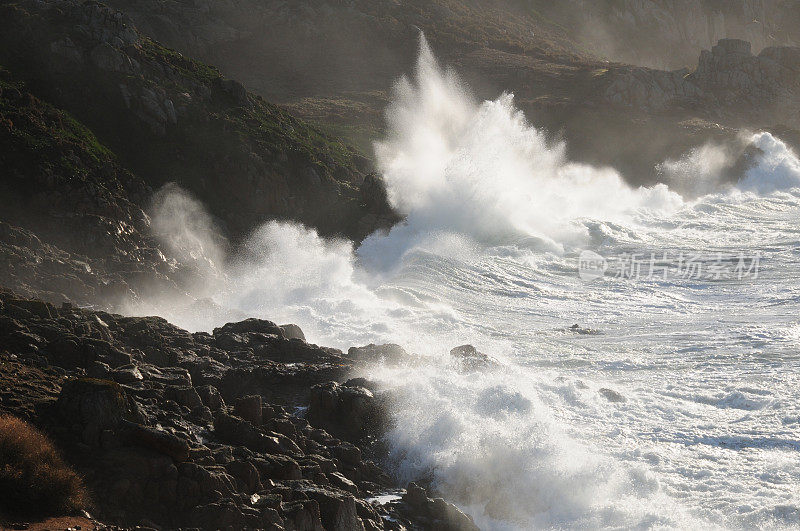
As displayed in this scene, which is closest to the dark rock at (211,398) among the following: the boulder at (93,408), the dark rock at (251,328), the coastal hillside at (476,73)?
the boulder at (93,408)

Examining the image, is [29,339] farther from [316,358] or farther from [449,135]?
[449,135]

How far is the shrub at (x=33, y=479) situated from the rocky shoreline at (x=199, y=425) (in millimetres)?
419

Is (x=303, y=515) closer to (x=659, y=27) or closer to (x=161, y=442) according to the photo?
(x=161, y=442)

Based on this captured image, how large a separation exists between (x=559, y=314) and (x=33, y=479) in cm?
2328

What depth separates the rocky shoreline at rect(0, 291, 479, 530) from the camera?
42.5ft

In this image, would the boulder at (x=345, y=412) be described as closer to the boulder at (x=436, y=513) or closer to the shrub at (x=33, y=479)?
the boulder at (x=436, y=513)

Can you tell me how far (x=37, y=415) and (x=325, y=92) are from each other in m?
55.9

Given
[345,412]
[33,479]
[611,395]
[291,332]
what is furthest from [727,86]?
[33,479]

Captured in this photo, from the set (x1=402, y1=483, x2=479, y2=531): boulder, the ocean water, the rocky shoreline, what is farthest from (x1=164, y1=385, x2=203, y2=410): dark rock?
(x1=402, y1=483, x2=479, y2=531): boulder

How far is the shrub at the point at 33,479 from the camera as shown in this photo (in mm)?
→ 11555

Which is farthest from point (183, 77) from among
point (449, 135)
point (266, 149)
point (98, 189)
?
point (449, 135)

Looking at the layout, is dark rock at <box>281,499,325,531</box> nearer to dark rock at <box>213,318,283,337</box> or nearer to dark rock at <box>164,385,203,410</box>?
dark rock at <box>164,385,203,410</box>

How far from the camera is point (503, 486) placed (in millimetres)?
16750

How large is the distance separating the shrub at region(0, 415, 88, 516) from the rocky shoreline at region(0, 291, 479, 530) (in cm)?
42
